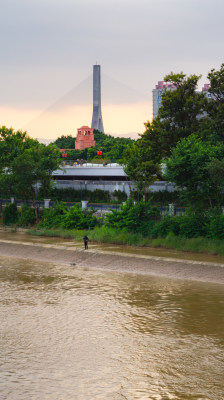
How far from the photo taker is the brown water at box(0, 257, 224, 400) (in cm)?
1169

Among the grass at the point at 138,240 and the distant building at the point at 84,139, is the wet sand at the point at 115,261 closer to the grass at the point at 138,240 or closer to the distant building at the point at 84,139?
the grass at the point at 138,240

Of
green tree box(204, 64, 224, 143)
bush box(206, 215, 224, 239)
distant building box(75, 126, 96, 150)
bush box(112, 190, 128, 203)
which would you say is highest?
distant building box(75, 126, 96, 150)

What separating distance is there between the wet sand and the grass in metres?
3.04

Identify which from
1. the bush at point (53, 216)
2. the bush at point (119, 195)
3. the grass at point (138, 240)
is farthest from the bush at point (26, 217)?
the bush at point (119, 195)

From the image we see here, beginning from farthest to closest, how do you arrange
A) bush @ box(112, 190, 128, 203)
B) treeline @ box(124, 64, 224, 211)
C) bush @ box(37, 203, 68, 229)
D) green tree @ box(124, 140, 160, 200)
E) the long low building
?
the long low building → bush @ box(112, 190, 128, 203) → bush @ box(37, 203, 68, 229) → green tree @ box(124, 140, 160, 200) → treeline @ box(124, 64, 224, 211)

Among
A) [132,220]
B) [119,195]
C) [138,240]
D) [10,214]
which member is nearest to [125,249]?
[138,240]

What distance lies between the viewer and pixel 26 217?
4206 cm

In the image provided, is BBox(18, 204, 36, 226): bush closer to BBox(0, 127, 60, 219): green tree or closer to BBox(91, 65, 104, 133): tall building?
BBox(0, 127, 60, 219): green tree

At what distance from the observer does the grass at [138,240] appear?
2978 centimetres

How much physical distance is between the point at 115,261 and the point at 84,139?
122368 mm

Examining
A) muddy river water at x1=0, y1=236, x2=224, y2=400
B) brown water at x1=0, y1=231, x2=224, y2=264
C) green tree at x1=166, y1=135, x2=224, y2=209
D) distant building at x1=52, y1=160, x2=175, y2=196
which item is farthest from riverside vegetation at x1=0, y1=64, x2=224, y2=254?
muddy river water at x1=0, y1=236, x2=224, y2=400

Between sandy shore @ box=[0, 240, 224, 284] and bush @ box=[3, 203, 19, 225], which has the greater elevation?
bush @ box=[3, 203, 19, 225]

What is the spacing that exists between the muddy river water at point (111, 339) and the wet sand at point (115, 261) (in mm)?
1352

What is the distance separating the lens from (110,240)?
33.8 metres
